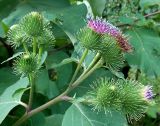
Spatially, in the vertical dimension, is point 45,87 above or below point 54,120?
above

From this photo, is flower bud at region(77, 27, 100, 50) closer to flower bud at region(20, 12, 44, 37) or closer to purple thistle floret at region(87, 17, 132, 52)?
purple thistle floret at region(87, 17, 132, 52)

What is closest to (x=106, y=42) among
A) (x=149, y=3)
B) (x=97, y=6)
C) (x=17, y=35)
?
(x=17, y=35)

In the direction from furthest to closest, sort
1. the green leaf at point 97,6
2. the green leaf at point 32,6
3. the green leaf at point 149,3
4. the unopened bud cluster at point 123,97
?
the green leaf at point 149,3 < the green leaf at point 97,6 < the green leaf at point 32,6 < the unopened bud cluster at point 123,97

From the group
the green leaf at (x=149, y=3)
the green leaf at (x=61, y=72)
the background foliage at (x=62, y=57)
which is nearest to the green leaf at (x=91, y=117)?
the background foliage at (x=62, y=57)

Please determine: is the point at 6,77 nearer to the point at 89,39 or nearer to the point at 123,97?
the point at 89,39

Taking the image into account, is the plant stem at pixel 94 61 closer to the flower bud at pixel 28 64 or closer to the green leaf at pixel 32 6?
the flower bud at pixel 28 64

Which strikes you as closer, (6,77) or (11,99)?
(11,99)
